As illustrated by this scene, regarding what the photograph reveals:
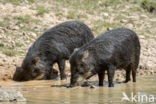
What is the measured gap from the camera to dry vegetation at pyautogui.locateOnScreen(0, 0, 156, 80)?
13.6 meters

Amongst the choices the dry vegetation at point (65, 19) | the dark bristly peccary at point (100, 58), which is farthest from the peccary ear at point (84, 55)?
the dry vegetation at point (65, 19)

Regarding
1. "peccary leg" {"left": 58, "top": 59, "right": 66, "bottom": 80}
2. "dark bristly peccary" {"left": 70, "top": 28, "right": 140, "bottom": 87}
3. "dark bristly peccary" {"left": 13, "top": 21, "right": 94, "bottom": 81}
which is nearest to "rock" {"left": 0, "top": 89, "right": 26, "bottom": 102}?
"dark bristly peccary" {"left": 70, "top": 28, "right": 140, "bottom": 87}

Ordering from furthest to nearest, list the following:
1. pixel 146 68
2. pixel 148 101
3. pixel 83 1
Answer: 1. pixel 83 1
2. pixel 146 68
3. pixel 148 101

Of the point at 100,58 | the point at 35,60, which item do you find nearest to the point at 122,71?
the point at 35,60

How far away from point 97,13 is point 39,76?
7740 millimetres

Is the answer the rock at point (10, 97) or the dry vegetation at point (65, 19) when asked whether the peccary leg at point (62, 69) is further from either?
the rock at point (10, 97)

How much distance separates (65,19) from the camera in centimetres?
1789

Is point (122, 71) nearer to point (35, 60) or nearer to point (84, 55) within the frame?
point (35, 60)

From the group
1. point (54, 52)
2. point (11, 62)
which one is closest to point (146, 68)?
point (54, 52)

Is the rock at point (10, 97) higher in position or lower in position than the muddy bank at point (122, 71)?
lower

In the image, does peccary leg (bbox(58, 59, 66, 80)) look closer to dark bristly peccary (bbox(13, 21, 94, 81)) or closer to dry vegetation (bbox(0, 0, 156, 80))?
dark bristly peccary (bbox(13, 21, 94, 81))

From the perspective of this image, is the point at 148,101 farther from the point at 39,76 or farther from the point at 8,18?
the point at 8,18

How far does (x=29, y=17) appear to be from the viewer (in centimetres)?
1698

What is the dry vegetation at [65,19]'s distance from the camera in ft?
44.6
